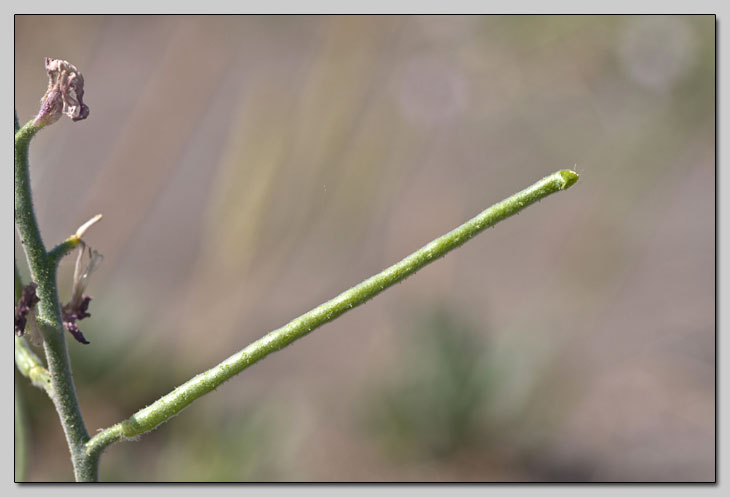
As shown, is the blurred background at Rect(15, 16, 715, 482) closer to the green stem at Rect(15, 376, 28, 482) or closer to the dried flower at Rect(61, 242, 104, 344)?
the green stem at Rect(15, 376, 28, 482)

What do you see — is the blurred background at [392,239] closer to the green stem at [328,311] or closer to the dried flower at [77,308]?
the dried flower at [77,308]

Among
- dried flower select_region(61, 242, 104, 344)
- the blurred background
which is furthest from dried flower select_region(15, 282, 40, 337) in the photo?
the blurred background

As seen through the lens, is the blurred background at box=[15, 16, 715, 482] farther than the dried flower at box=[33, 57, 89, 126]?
Yes

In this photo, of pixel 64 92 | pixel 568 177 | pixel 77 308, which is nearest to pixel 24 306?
pixel 77 308

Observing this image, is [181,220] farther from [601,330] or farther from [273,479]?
[601,330]

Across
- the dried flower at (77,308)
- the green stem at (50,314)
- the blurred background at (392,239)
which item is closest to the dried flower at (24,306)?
the green stem at (50,314)

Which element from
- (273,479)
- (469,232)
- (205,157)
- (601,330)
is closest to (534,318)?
(601,330)

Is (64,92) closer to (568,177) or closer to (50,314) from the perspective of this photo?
(50,314)
